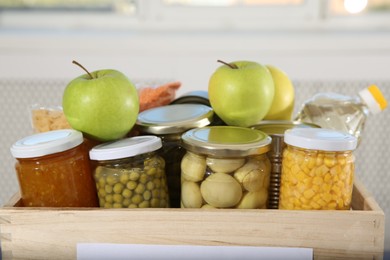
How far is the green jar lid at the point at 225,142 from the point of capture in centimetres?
66

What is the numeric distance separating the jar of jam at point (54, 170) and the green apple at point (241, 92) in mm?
234

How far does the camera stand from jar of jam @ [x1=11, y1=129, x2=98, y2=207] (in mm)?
672

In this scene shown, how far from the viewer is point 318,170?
26.0 inches

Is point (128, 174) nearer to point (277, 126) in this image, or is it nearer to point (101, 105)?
point (101, 105)

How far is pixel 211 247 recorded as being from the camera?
2.20ft

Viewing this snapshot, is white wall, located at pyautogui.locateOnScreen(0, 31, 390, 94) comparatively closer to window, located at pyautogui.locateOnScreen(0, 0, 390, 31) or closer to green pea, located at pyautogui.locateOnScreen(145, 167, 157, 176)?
window, located at pyautogui.locateOnScreen(0, 0, 390, 31)

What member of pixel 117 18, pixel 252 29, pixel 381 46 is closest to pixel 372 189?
pixel 381 46

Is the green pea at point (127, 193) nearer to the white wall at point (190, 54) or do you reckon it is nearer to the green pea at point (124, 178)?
the green pea at point (124, 178)

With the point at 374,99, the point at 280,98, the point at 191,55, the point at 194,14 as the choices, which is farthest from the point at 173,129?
the point at 194,14

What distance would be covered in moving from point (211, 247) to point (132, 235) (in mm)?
111

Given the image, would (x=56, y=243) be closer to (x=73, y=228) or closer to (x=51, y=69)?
(x=73, y=228)

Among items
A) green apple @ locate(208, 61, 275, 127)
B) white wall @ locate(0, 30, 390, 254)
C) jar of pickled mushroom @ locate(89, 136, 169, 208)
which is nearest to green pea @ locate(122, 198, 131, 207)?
jar of pickled mushroom @ locate(89, 136, 169, 208)

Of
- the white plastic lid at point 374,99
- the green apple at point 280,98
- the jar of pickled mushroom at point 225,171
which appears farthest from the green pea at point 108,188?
the white plastic lid at point 374,99

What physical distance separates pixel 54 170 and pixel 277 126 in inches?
14.8
